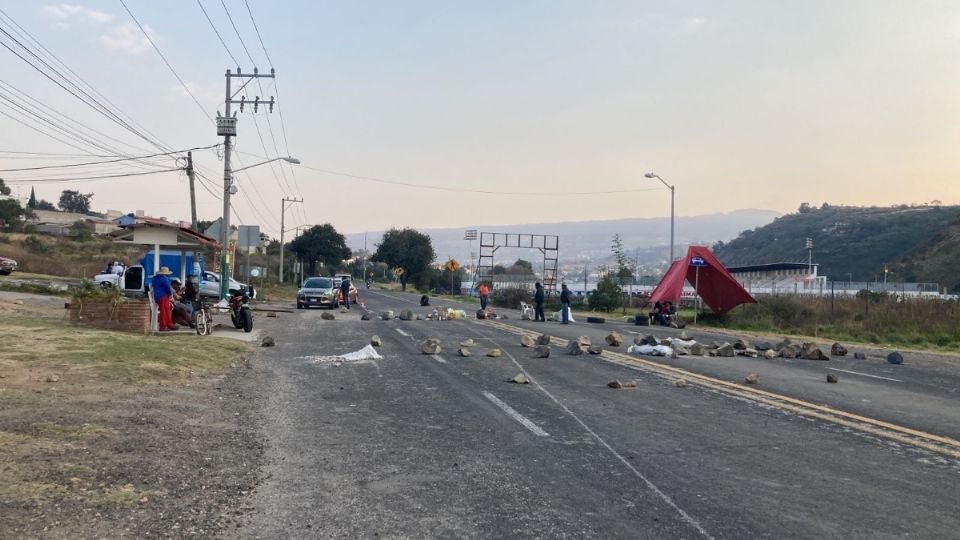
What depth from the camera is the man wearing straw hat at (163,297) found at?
18.3 meters

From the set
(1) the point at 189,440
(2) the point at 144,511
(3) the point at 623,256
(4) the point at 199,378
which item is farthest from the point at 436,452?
(3) the point at 623,256

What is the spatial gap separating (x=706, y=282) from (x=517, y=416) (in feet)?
89.9

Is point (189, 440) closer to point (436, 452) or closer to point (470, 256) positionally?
point (436, 452)

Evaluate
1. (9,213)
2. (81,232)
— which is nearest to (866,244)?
(81,232)

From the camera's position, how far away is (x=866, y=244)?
112750 mm

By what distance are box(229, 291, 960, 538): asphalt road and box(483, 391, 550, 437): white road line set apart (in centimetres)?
4

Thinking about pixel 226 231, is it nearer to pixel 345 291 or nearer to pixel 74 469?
pixel 345 291

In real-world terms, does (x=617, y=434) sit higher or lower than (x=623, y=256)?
lower

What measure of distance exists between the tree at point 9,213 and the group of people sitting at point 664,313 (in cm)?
6246

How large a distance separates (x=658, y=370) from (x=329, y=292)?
26071 millimetres

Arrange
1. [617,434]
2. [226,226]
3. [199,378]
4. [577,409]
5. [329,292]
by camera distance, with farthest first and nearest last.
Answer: [329,292], [226,226], [199,378], [577,409], [617,434]

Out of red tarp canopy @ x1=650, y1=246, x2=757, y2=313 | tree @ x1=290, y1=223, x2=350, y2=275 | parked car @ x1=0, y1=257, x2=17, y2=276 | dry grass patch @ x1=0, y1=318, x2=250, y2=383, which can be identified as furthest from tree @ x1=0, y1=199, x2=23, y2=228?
dry grass patch @ x1=0, y1=318, x2=250, y2=383

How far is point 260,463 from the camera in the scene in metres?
7.12

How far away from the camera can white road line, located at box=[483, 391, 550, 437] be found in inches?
342
